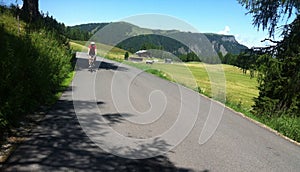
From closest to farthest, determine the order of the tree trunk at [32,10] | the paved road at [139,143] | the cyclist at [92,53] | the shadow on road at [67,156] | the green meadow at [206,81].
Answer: the shadow on road at [67,156] → the paved road at [139,143] → the tree trunk at [32,10] → the green meadow at [206,81] → the cyclist at [92,53]

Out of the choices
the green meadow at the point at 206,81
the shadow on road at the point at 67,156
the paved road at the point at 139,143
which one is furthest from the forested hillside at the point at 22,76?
the green meadow at the point at 206,81

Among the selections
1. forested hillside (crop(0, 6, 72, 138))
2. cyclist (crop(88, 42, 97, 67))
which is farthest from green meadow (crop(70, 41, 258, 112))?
forested hillside (crop(0, 6, 72, 138))

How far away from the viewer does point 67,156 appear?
4.82 m

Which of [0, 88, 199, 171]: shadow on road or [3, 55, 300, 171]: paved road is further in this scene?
[3, 55, 300, 171]: paved road

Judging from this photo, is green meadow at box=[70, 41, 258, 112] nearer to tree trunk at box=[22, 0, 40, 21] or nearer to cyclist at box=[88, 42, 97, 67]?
cyclist at box=[88, 42, 97, 67]

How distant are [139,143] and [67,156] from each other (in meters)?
1.71

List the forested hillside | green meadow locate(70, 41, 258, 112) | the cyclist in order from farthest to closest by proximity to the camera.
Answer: the cyclist → green meadow locate(70, 41, 258, 112) → the forested hillside

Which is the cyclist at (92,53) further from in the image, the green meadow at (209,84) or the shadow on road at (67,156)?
the shadow on road at (67,156)

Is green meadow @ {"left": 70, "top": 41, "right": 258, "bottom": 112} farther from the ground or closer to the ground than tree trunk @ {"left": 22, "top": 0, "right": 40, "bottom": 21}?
closer to the ground

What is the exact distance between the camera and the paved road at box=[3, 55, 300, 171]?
15.7 feet

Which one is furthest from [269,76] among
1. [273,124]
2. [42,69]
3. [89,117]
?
[42,69]

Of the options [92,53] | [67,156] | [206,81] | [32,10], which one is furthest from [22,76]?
[206,81]

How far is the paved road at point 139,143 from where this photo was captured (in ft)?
15.7

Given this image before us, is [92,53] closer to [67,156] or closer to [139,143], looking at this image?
[139,143]
